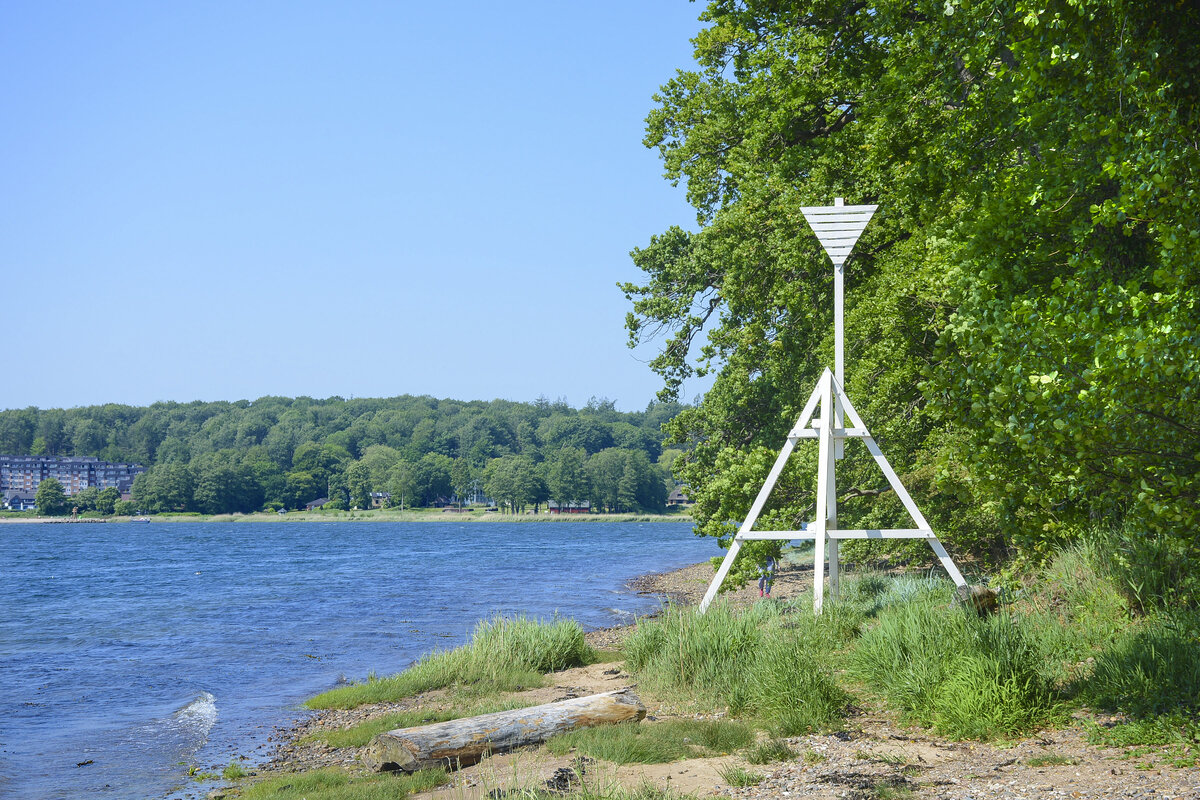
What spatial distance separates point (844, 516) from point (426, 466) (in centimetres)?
14201

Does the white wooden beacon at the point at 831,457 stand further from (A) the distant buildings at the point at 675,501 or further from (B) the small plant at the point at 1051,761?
(A) the distant buildings at the point at 675,501

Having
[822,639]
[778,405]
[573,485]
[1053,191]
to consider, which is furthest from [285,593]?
[573,485]

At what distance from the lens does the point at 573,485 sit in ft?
475

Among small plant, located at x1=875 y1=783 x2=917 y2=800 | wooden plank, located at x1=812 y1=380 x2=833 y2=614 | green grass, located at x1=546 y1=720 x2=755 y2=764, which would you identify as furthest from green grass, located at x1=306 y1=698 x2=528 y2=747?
small plant, located at x1=875 y1=783 x2=917 y2=800

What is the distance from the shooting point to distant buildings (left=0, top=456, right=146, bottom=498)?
157 m

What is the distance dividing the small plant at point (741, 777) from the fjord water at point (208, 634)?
23.3 ft

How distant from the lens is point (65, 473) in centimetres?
16262

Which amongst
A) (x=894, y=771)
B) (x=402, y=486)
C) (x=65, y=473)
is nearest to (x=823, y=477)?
(x=894, y=771)

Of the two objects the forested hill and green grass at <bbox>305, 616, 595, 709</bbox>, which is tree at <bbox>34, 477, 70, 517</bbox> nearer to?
the forested hill

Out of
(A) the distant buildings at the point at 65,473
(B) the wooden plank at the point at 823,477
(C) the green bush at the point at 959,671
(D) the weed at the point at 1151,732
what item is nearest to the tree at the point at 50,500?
(A) the distant buildings at the point at 65,473

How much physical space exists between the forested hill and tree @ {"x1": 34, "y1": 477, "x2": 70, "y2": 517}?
10.5 metres

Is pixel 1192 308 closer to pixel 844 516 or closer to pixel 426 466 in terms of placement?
pixel 844 516

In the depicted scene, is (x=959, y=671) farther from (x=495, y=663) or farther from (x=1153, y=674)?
(x=495, y=663)

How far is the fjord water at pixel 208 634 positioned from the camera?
13.2 meters
